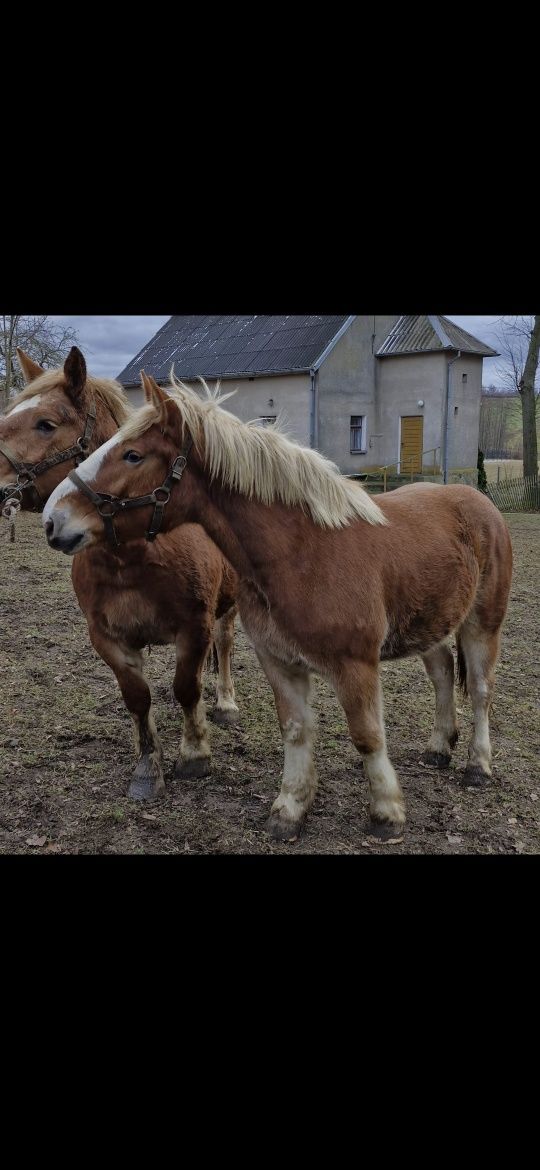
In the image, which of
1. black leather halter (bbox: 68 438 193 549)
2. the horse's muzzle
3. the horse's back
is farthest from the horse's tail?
the horse's muzzle

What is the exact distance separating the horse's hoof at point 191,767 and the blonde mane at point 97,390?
189 centimetres

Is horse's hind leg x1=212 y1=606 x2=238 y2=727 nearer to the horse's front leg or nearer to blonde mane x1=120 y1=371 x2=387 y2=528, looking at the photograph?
the horse's front leg

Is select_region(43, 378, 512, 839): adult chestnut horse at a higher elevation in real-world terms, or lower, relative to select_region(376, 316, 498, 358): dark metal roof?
lower

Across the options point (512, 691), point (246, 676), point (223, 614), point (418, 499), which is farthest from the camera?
point (246, 676)

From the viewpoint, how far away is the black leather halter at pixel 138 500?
2.88 meters

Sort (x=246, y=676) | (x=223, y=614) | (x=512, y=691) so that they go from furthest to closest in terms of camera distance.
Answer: (x=246, y=676)
(x=512, y=691)
(x=223, y=614)

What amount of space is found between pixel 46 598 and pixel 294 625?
5717mm

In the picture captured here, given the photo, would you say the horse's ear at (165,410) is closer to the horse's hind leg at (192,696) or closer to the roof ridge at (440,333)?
the horse's hind leg at (192,696)

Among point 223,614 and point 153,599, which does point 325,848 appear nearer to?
point 153,599

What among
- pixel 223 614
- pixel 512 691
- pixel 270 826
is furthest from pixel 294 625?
pixel 512 691

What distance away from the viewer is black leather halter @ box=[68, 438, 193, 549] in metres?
2.88

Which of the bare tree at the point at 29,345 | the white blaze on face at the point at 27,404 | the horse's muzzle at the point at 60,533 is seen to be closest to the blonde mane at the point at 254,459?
the horse's muzzle at the point at 60,533

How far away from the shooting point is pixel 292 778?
3.49 metres

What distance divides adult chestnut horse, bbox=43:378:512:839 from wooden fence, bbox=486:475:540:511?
56.0 ft
